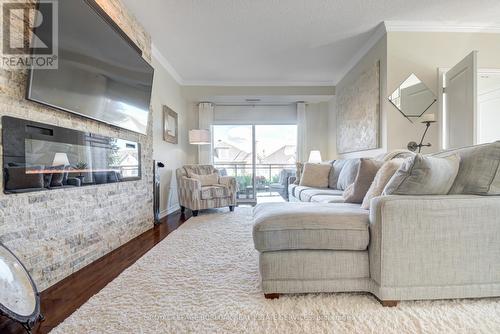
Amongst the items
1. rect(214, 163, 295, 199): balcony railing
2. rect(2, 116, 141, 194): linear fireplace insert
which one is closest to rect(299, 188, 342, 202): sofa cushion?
rect(2, 116, 141, 194): linear fireplace insert

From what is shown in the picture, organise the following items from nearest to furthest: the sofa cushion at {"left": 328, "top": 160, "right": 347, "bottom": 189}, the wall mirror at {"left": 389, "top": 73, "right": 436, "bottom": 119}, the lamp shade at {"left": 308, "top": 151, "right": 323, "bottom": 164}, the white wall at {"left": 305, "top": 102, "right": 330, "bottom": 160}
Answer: the wall mirror at {"left": 389, "top": 73, "right": 436, "bottom": 119}
the sofa cushion at {"left": 328, "top": 160, "right": 347, "bottom": 189}
the lamp shade at {"left": 308, "top": 151, "right": 323, "bottom": 164}
the white wall at {"left": 305, "top": 102, "right": 330, "bottom": 160}

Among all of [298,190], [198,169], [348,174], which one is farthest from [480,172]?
[198,169]

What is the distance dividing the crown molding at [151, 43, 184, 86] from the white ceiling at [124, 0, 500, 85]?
43mm

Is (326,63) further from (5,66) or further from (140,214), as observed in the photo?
(5,66)

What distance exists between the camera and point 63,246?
1780mm

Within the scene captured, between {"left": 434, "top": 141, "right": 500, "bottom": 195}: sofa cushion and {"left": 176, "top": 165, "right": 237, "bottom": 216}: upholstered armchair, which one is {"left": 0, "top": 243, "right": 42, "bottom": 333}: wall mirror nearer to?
{"left": 434, "top": 141, "right": 500, "bottom": 195}: sofa cushion

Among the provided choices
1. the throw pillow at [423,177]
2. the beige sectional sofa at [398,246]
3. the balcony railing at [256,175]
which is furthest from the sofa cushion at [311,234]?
the balcony railing at [256,175]

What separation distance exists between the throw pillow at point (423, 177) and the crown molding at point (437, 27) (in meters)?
2.40

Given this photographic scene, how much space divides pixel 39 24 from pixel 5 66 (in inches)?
12.9

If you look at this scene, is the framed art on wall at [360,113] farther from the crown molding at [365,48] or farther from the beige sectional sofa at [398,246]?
the beige sectional sofa at [398,246]

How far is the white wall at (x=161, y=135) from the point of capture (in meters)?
3.70

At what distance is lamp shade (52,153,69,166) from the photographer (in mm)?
1702

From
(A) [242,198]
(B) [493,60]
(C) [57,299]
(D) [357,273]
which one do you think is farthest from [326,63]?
(C) [57,299]

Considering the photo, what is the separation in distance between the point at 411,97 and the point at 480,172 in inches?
78.8
